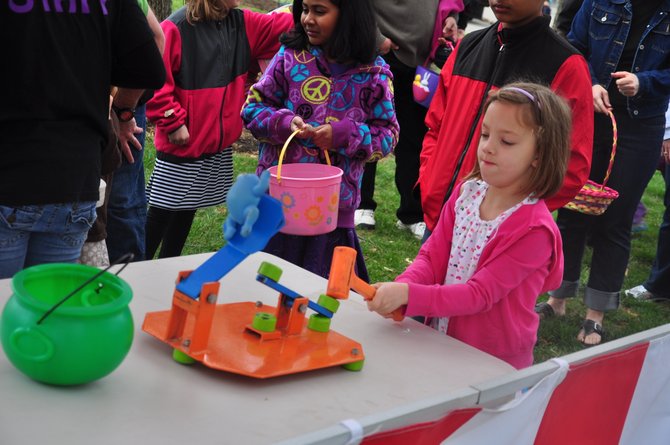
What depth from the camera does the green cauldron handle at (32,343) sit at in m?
1.32

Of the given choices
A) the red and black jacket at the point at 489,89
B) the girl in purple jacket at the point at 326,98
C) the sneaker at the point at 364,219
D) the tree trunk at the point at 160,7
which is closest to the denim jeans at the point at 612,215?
the red and black jacket at the point at 489,89

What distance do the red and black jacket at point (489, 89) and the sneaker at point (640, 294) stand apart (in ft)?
7.55

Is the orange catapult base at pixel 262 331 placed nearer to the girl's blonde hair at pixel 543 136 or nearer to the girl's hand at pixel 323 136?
the girl's blonde hair at pixel 543 136

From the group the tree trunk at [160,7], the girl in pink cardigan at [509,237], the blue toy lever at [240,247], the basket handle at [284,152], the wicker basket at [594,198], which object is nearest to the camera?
the blue toy lever at [240,247]

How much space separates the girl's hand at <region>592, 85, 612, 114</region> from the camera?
3.65m

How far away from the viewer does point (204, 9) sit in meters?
3.65

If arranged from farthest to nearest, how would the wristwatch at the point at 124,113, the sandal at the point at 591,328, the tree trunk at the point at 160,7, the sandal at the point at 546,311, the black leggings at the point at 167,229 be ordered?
the tree trunk at the point at 160,7, the sandal at the point at 546,311, the sandal at the point at 591,328, the black leggings at the point at 167,229, the wristwatch at the point at 124,113

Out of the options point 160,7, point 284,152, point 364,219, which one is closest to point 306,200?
point 284,152

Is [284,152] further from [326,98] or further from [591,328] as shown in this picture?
[591,328]

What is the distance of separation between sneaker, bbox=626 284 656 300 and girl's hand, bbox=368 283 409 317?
11.2 ft

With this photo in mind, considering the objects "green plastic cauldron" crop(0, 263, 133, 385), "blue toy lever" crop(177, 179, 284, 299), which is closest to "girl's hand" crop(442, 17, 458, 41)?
"blue toy lever" crop(177, 179, 284, 299)

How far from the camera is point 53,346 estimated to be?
1318 millimetres

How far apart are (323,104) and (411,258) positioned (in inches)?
85.7

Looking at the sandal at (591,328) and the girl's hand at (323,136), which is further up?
the girl's hand at (323,136)
